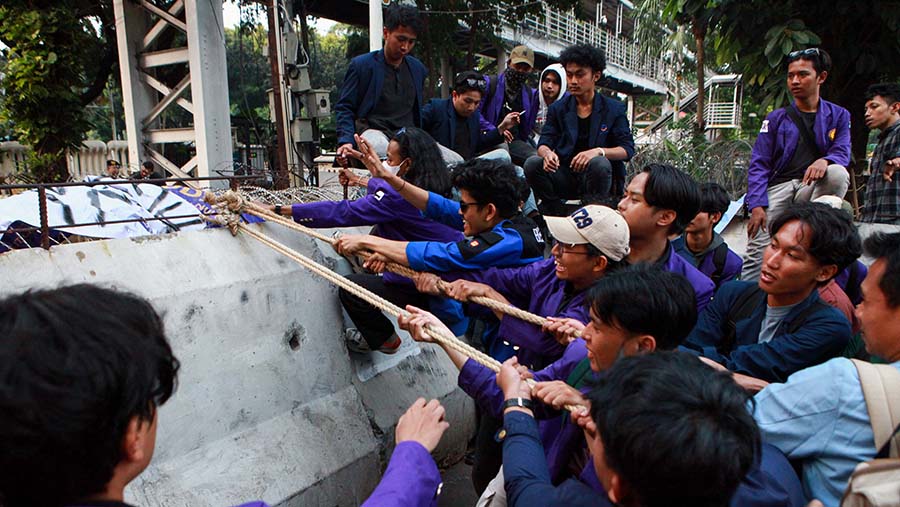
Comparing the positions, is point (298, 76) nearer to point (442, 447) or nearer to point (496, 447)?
point (442, 447)

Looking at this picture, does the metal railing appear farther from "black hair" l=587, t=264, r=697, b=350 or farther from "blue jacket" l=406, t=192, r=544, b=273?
"black hair" l=587, t=264, r=697, b=350

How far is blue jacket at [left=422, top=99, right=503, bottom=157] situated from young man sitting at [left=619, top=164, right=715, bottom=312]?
2.32 metres

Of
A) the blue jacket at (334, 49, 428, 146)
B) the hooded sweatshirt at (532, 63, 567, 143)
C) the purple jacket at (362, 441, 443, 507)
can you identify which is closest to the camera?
the purple jacket at (362, 441, 443, 507)

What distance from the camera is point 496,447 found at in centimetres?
266

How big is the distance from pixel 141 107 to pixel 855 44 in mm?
8316

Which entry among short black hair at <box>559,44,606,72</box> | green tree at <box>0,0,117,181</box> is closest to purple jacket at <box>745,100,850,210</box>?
short black hair at <box>559,44,606,72</box>

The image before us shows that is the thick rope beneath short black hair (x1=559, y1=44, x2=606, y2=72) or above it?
beneath

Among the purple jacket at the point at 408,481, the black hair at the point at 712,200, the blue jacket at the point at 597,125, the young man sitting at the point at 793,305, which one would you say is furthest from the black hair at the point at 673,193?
the blue jacket at the point at 597,125

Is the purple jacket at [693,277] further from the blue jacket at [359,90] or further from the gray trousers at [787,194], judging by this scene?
the blue jacket at [359,90]

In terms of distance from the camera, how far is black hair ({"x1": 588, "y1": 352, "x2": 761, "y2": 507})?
1116mm

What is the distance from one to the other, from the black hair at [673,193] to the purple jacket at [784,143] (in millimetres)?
1753

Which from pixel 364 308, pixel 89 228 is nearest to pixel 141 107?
pixel 89 228

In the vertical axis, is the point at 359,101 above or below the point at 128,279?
above

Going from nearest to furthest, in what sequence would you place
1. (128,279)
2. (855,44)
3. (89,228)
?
1. (128,279)
2. (89,228)
3. (855,44)
